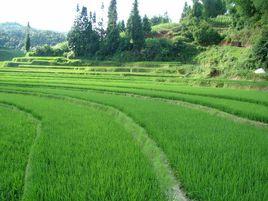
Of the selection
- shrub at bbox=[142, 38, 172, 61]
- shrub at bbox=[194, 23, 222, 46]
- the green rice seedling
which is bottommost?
the green rice seedling

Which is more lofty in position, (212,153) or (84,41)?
(84,41)

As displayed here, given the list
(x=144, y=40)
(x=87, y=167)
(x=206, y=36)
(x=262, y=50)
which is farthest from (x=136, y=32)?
(x=87, y=167)

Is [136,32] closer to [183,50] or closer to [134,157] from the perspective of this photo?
[183,50]

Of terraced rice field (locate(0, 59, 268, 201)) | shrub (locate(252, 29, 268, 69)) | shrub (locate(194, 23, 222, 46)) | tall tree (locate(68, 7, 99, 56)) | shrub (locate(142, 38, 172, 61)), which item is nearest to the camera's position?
terraced rice field (locate(0, 59, 268, 201))

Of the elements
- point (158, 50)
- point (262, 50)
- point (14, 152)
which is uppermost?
point (262, 50)

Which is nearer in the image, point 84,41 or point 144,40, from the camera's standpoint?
point 144,40

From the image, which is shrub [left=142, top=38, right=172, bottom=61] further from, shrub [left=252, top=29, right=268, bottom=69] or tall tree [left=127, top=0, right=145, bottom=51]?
shrub [left=252, top=29, right=268, bottom=69]

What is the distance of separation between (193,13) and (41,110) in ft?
198

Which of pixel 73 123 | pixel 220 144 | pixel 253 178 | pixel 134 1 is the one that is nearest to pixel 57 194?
pixel 253 178

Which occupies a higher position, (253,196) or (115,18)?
(115,18)

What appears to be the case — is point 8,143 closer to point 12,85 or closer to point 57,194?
point 57,194

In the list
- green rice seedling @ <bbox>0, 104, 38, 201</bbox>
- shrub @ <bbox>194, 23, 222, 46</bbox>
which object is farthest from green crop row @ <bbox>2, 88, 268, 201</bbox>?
shrub @ <bbox>194, 23, 222, 46</bbox>

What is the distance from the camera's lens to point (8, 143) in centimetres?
781

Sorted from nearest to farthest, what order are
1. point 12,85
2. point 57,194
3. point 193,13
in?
1. point 57,194
2. point 12,85
3. point 193,13
